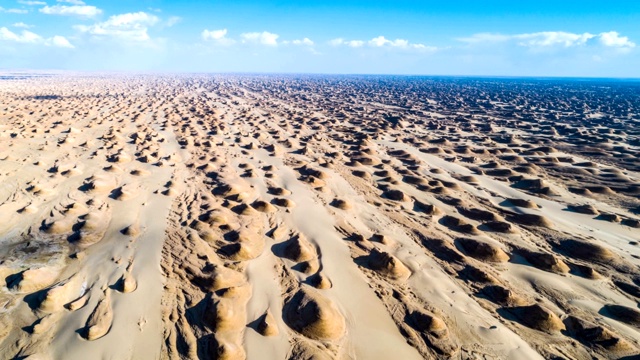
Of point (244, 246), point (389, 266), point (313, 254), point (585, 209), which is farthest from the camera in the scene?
point (585, 209)

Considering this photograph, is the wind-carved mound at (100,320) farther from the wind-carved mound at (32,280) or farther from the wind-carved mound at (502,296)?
the wind-carved mound at (502,296)

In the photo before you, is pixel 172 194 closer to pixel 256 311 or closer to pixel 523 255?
pixel 256 311

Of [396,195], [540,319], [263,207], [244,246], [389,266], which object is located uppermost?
[396,195]

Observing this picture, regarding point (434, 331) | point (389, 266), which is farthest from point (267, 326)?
point (389, 266)

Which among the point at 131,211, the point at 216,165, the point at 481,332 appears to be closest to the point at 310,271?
the point at 481,332

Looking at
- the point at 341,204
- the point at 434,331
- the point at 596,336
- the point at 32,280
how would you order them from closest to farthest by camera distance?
the point at 596,336
the point at 434,331
the point at 32,280
the point at 341,204

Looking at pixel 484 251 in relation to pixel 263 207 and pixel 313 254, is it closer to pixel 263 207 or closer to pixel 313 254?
pixel 313 254

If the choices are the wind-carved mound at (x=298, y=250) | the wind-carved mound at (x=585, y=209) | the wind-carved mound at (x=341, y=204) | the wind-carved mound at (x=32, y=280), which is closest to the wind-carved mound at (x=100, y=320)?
the wind-carved mound at (x=32, y=280)
